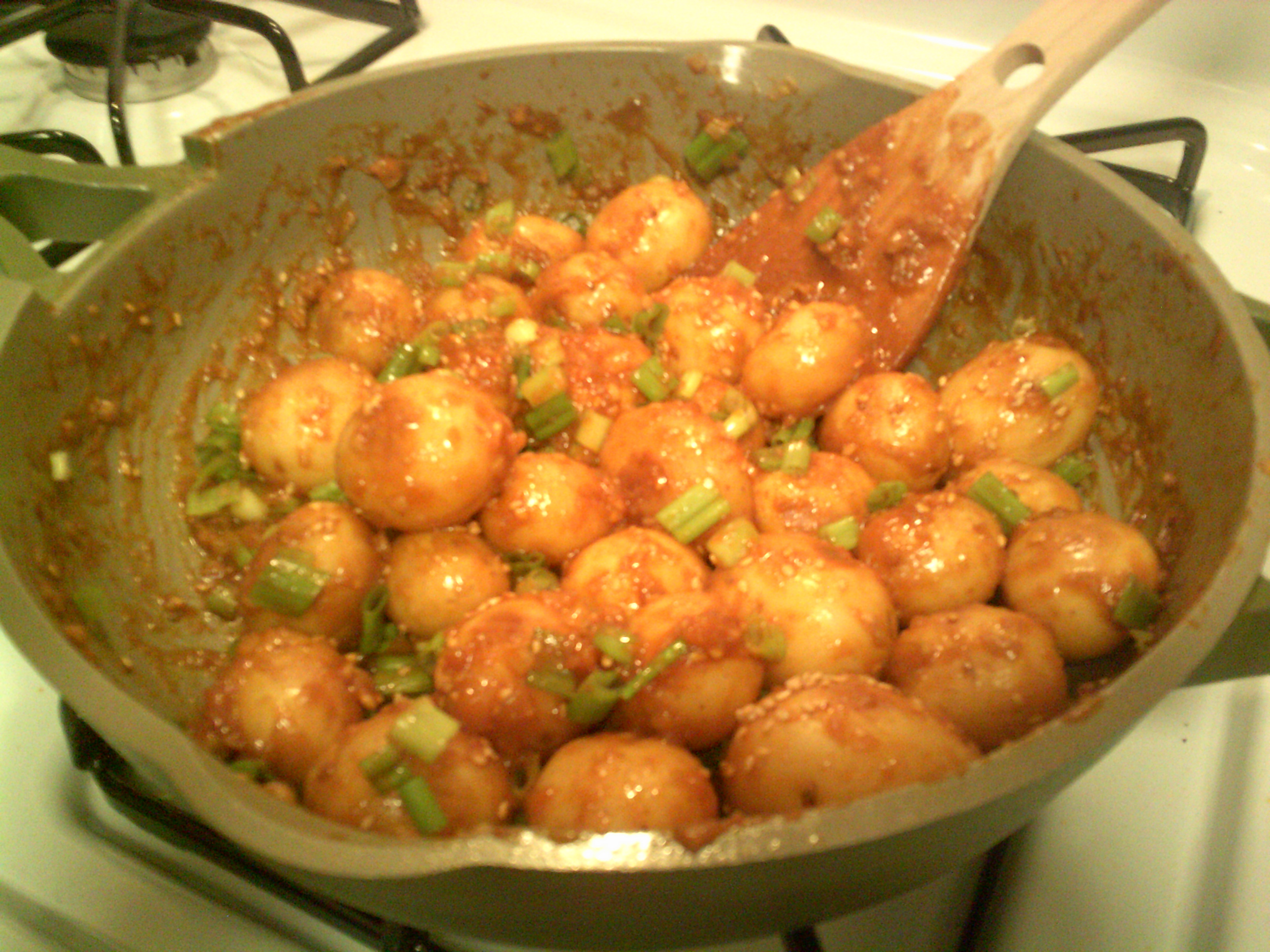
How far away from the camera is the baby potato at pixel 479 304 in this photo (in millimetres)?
1352

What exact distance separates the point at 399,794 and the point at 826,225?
1.03 m

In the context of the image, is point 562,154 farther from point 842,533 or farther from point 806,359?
point 842,533

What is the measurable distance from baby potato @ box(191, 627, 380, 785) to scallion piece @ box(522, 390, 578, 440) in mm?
433

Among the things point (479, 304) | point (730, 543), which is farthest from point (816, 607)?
point (479, 304)

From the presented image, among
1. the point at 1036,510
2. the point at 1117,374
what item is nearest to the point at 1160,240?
the point at 1117,374

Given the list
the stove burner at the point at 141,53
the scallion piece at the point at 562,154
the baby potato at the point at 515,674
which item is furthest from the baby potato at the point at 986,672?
the stove burner at the point at 141,53

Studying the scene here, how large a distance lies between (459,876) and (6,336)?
80 cm

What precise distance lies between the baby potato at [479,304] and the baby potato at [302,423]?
18cm

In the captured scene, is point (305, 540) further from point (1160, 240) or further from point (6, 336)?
point (1160, 240)

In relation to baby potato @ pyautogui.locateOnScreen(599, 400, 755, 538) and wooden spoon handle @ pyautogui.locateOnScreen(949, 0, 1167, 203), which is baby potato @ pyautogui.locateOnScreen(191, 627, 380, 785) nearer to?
baby potato @ pyautogui.locateOnScreen(599, 400, 755, 538)

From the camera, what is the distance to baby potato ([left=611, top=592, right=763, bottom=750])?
95 cm

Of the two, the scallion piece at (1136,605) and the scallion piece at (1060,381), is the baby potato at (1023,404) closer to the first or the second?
the scallion piece at (1060,381)

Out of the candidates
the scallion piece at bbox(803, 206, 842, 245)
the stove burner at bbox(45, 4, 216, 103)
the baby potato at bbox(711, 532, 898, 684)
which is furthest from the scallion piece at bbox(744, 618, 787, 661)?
the stove burner at bbox(45, 4, 216, 103)

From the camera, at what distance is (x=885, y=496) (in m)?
1.20
